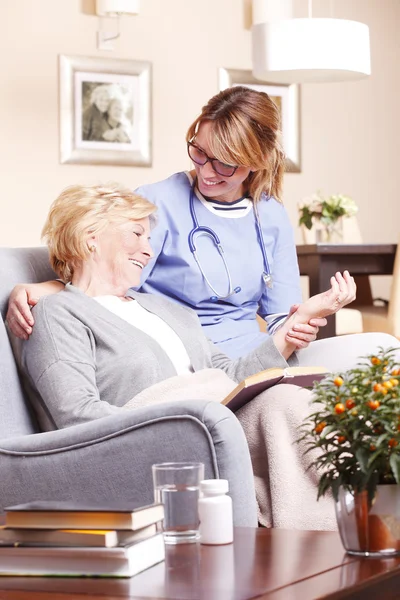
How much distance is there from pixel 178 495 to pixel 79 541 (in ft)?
0.67

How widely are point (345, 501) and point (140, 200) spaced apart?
123 centimetres

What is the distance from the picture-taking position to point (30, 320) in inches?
79.4

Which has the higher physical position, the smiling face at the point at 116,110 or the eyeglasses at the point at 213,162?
the smiling face at the point at 116,110

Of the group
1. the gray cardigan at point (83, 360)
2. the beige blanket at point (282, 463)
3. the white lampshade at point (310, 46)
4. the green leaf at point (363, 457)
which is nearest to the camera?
the green leaf at point (363, 457)

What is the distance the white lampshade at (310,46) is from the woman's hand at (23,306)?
265 centimetres

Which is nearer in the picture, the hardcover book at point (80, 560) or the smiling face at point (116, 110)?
the hardcover book at point (80, 560)

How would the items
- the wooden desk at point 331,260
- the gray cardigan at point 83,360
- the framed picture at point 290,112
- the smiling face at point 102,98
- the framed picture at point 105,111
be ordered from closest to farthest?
the gray cardigan at point 83,360
the wooden desk at point 331,260
the framed picture at point 105,111
the smiling face at point 102,98
the framed picture at point 290,112

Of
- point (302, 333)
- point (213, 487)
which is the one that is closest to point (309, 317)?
point (302, 333)

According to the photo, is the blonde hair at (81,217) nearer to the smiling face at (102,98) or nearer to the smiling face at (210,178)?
the smiling face at (210,178)

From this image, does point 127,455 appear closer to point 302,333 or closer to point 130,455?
point 130,455

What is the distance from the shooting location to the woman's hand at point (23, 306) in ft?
6.62

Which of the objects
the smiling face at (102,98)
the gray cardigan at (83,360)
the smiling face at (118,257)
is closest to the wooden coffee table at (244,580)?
the gray cardigan at (83,360)

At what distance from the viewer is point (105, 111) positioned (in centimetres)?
557

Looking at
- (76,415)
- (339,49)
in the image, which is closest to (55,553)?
(76,415)
